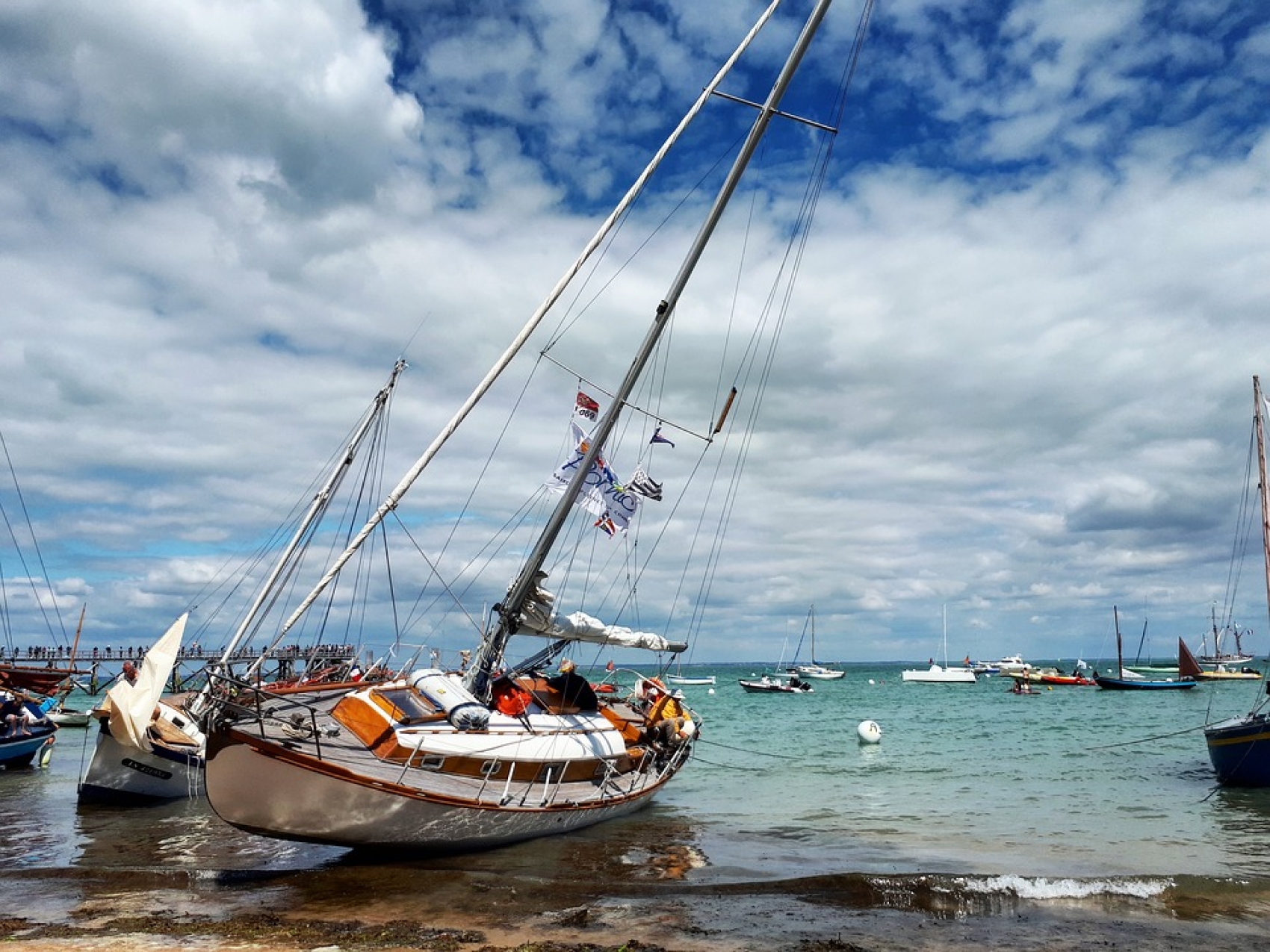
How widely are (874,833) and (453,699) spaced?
11.4 metres

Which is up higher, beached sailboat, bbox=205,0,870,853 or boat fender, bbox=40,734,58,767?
beached sailboat, bbox=205,0,870,853

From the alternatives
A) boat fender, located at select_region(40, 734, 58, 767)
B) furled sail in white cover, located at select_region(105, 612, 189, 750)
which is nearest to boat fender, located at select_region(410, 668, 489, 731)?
furled sail in white cover, located at select_region(105, 612, 189, 750)

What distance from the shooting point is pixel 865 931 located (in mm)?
13609

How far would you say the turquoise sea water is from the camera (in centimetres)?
1648

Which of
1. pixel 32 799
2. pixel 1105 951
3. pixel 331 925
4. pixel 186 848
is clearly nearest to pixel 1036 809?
pixel 1105 951

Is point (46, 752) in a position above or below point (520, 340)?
below

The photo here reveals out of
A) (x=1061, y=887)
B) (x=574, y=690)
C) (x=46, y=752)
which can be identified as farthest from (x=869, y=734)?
(x=46, y=752)

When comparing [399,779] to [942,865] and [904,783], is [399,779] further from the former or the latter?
[904,783]

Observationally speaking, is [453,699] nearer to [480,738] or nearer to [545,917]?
[480,738]

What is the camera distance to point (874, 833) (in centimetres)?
2228

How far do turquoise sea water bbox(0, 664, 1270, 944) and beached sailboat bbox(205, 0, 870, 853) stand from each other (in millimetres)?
1027

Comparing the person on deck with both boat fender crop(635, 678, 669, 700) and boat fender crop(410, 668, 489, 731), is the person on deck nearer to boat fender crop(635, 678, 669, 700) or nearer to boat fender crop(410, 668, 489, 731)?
boat fender crop(410, 668, 489, 731)

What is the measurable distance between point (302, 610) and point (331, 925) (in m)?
8.83

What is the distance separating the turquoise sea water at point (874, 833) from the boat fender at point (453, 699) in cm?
260
